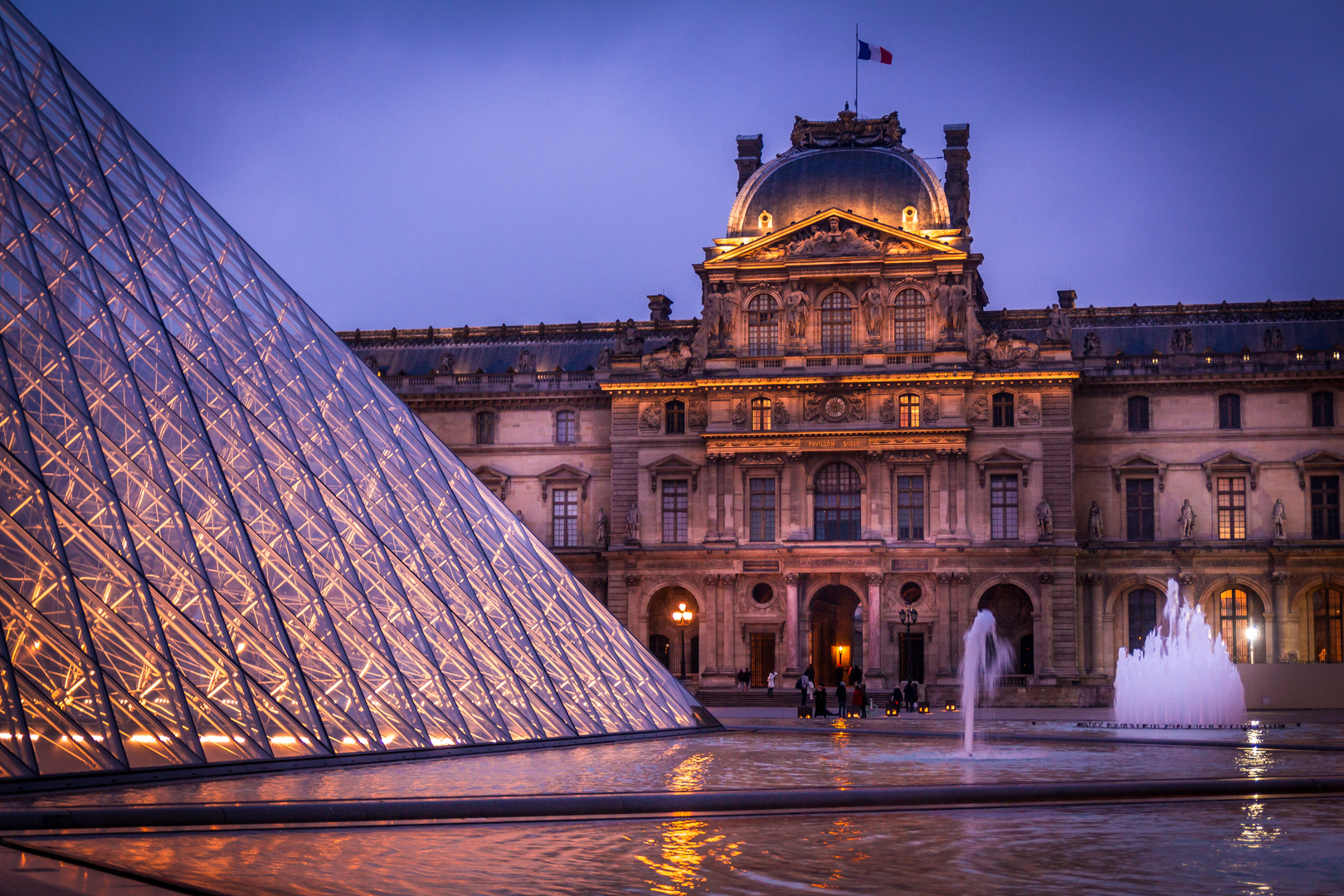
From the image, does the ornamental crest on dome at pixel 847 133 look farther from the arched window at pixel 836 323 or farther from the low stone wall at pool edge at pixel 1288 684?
the low stone wall at pool edge at pixel 1288 684

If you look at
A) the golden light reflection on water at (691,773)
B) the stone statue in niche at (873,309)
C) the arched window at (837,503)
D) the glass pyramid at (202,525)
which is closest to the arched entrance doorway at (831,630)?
the arched window at (837,503)

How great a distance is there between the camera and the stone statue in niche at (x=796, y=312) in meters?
56.0

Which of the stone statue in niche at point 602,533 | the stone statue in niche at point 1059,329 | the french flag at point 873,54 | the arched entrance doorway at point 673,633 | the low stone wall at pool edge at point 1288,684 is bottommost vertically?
the low stone wall at pool edge at point 1288,684

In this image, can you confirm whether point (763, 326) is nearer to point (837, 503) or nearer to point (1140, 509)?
point (837, 503)

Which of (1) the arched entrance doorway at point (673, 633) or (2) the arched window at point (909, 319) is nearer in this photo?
(2) the arched window at point (909, 319)

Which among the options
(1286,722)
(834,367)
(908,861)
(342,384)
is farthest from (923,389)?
(908,861)

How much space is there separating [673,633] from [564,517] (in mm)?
6271

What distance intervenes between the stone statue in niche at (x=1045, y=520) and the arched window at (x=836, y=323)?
29.1 feet

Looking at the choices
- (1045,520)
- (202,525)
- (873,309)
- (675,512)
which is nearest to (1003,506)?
(1045,520)

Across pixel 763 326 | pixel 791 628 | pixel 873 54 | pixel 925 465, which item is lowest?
pixel 791 628

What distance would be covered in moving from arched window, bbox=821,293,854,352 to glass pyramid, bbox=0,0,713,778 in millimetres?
29950

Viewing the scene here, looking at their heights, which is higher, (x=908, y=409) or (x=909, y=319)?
(x=909, y=319)

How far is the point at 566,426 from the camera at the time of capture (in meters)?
60.5

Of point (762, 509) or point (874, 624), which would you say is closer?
point (874, 624)
